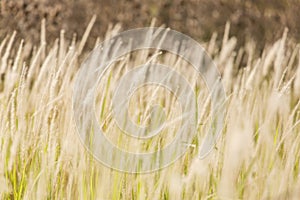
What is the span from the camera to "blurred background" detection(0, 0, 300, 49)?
137 inches

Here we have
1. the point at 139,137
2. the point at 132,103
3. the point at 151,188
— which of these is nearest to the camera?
the point at 151,188

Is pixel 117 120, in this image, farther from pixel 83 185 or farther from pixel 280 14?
pixel 280 14

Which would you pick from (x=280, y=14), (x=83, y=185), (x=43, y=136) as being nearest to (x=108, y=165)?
(x=83, y=185)

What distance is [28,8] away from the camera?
3.67 meters

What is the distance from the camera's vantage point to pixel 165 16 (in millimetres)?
3617

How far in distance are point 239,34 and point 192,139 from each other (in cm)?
222

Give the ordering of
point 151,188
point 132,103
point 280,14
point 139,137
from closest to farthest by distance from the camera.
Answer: point 151,188
point 139,137
point 132,103
point 280,14

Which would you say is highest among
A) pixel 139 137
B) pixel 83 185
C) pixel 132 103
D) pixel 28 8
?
pixel 28 8

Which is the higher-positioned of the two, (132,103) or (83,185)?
(132,103)

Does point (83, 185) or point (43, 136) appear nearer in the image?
point (83, 185)

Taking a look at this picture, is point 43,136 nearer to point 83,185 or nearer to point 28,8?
point 83,185

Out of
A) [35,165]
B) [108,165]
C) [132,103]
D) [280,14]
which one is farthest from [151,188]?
[280,14]

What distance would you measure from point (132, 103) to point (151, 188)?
1.47 ft

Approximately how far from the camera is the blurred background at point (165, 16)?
3484mm
